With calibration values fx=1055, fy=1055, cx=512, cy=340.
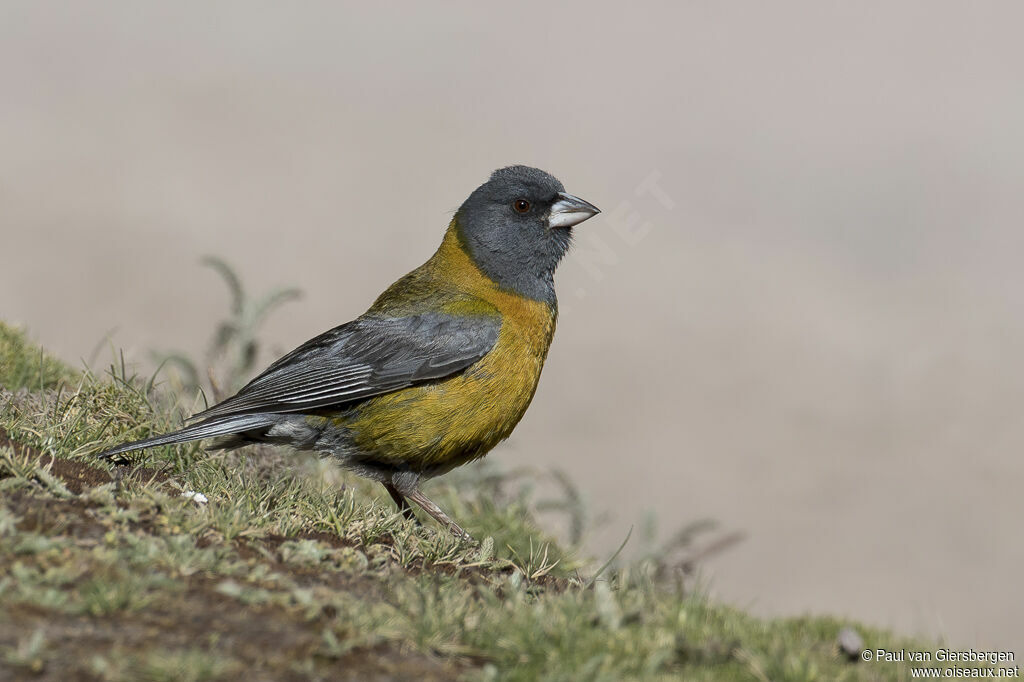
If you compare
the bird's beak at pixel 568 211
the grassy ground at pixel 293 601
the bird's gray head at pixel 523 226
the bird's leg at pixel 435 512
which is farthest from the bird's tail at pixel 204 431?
the bird's beak at pixel 568 211

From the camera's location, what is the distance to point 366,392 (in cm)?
554

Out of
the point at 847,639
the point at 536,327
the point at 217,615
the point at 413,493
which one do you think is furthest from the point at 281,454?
the point at 847,639

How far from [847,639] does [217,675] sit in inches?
88.3

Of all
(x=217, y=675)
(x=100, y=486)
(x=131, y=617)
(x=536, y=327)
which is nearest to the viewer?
(x=217, y=675)

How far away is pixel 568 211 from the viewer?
622 centimetres

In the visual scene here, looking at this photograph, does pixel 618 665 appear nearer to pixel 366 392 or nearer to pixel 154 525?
pixel 154 525

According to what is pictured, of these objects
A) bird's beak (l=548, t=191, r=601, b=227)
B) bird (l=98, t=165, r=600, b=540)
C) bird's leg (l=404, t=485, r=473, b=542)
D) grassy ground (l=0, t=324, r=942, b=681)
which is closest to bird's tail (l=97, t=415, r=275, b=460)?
bird (l=98, t=165, r=600, b=540)

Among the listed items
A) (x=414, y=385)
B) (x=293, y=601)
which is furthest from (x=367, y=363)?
(x=293, y=601)

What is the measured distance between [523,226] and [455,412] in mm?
1355

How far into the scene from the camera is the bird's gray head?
6.17 m

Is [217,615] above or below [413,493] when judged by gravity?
below

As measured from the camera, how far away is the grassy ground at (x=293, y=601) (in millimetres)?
3066

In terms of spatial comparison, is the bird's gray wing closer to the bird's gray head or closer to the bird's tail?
the bird's tail

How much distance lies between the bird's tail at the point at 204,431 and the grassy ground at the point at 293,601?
0.50 feet
